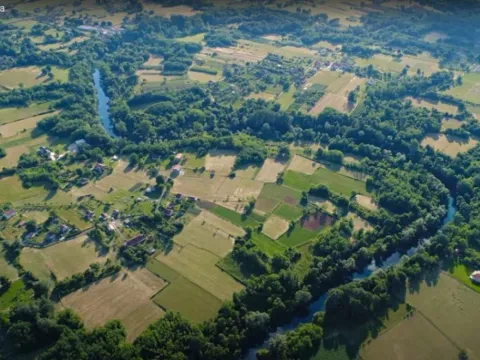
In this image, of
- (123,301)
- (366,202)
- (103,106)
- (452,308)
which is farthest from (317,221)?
(103,106)

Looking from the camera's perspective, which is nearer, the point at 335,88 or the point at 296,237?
the point at 296,237

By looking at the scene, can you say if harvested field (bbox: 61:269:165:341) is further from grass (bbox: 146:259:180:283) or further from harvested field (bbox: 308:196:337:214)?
harvested field (bbox: 308:196:337:214)

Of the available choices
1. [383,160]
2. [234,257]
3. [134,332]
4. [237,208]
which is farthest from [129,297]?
[383,160]

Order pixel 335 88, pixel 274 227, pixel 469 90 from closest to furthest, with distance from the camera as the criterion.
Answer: pixel 274 227 < pixel 469 90 < pixel 335 88

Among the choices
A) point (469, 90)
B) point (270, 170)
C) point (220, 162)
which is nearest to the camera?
point (270, 170)

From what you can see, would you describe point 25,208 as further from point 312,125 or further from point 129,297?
point 312,125

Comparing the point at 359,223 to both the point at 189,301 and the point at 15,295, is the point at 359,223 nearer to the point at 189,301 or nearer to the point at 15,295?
the point at 189,301

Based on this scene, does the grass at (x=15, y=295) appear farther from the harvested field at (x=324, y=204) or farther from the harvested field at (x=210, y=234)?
the harvested field at (x=324, y=204)
